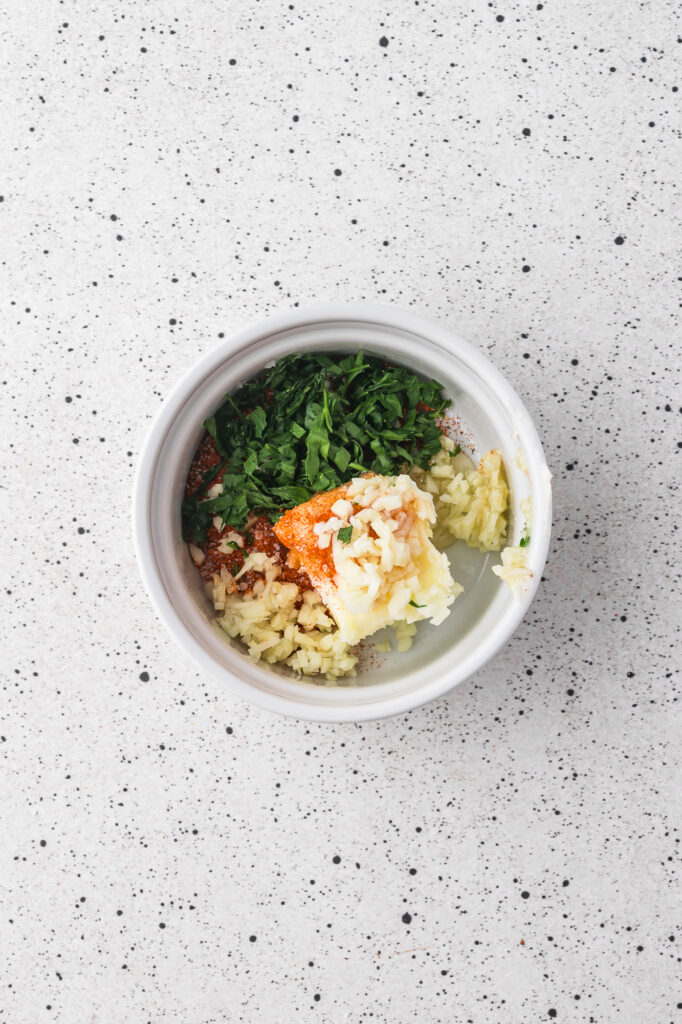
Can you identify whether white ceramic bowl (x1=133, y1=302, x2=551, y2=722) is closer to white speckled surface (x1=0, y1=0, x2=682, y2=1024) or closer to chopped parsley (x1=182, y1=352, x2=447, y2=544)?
chopped parsley (x1=182, y1=352, x2=447, y2=544)

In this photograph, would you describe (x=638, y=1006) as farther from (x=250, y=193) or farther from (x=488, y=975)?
(x=250, y=193)

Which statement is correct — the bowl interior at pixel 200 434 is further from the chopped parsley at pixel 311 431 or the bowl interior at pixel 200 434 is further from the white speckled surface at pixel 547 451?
the white speckled surface at pixel 547 451

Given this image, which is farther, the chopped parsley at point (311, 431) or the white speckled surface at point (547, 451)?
the white speckled surface at point (547, 451)

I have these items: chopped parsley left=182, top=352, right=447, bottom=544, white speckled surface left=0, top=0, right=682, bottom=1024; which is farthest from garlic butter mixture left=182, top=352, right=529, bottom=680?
white speckled surface left=0, top=0, right=682, bottom=1024

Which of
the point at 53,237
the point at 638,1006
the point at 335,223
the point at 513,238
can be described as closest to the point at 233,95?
the point at 335,223

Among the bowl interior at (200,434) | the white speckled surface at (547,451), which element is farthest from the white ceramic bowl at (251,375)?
the white speckled surface at (547,451)

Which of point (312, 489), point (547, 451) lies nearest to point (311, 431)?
point (312, 489)

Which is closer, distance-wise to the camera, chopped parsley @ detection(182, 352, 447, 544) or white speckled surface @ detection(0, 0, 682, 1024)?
chopped parsley @ detection(182, 352, 447, 544)
